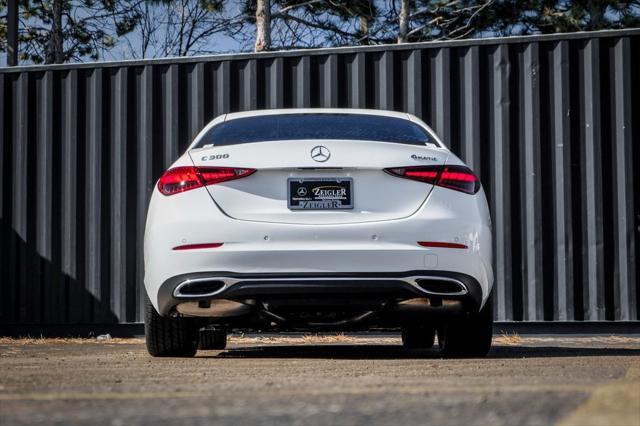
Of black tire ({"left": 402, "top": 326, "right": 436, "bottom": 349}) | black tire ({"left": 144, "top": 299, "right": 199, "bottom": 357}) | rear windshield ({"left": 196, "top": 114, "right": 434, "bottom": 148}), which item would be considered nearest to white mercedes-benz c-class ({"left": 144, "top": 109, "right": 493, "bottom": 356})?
rear windshield ({"left": 196, "top": 114, "right": 434, "bottom": 148})

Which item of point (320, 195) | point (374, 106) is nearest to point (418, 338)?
point (374, 106)

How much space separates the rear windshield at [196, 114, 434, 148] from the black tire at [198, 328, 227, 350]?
213 cm

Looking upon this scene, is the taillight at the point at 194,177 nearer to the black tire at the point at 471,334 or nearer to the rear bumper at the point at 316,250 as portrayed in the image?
the rear bumper at the point at 316,250

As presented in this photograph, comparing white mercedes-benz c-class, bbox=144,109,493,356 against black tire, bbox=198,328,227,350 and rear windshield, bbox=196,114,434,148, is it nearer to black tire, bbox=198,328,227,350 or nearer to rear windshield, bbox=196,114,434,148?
rear windshield, bbox=196,114,434,148

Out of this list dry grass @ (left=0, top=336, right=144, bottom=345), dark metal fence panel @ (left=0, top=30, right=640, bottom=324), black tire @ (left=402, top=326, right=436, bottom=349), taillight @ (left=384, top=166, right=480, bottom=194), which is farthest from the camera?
dry grass @ (left=0, top=336, right=144, bottom=345)

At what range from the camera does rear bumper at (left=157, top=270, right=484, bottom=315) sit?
5953 mm

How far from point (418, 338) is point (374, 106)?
2509 millimetres

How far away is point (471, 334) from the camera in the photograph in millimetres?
6637

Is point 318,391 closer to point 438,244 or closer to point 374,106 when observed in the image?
point 438,244

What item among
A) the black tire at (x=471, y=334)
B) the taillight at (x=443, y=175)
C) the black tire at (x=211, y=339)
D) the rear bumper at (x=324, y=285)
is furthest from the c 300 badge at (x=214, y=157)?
the black tire at (x=211, y=339)

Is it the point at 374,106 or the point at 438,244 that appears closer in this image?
the point at 438,244

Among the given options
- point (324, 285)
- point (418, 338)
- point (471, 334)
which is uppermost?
point (324, 285)

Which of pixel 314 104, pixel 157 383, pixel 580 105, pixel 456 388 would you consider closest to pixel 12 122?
pixel 314 104

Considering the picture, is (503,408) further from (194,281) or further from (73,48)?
(73,48)
